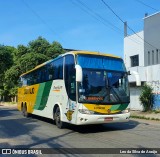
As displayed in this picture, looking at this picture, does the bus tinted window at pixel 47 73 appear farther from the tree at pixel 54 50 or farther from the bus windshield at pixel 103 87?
the tree at pixel 54 50

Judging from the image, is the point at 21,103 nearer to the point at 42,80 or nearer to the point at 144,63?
the point at 42,80

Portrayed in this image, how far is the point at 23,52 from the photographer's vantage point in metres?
53.6

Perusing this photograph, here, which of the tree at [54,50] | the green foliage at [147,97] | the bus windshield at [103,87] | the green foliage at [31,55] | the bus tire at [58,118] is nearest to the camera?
the bus windshield at [103,87]

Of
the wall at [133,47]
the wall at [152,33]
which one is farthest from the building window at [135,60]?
the wall at [152,33]

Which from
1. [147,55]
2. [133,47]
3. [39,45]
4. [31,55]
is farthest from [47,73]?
[39,45]

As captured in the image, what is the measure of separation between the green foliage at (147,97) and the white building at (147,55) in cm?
46

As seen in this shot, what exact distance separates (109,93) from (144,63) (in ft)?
65.7

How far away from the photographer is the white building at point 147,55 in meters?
30.7

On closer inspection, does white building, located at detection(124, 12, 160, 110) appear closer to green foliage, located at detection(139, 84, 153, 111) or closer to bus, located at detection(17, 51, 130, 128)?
green foliage, located at detection(139, 84, 153, 111)

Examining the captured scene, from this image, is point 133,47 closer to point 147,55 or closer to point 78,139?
point 147,55

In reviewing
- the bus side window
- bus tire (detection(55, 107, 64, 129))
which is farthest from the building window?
the bus side window

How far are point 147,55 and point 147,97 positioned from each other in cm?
690

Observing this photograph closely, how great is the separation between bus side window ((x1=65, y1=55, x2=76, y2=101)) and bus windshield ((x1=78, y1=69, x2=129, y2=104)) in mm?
519

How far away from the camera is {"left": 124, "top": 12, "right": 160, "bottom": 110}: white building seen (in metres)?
30.7
